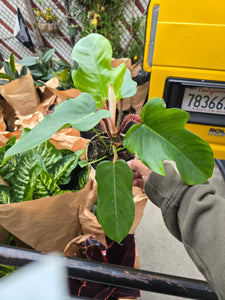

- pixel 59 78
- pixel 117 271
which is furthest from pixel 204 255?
pixel 59 78

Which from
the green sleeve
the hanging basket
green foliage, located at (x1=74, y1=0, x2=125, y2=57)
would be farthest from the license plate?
the hanging basket

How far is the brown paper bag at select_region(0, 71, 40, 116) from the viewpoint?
3.24 ft

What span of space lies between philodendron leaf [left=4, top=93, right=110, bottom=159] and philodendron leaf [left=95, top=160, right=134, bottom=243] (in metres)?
0.13

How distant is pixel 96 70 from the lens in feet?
1.82

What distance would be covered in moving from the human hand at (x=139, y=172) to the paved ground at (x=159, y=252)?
71 centimetres

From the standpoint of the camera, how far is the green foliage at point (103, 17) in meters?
2.38

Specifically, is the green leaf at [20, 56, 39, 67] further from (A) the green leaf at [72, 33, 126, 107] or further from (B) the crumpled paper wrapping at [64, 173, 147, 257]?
(B) the crumpled paper wrapping at [64, 173, 147, 257]

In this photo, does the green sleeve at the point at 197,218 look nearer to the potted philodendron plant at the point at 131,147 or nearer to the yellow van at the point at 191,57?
the potted philodendron plant at the point at 131,147

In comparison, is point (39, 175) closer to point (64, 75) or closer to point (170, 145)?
point (170, 145)

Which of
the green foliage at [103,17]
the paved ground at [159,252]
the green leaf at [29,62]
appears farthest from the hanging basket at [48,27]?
the paved ground at [159,252]

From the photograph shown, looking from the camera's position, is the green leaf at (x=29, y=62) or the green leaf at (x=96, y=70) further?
the green leaf at (x=29, y=62)

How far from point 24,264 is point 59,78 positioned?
1.09 metres

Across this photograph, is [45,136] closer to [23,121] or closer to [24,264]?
[24,264]

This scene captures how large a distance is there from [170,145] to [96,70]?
0.95 feet
